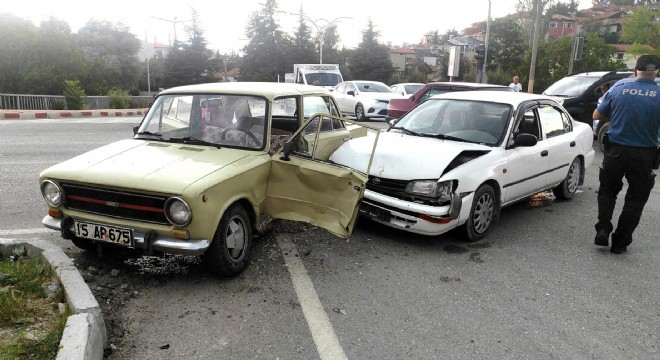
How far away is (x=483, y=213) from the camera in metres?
5.53

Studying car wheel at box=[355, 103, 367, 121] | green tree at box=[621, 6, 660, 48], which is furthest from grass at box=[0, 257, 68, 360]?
green tree at box=[621, 6, 660, 48]

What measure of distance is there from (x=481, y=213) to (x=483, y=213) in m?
0.04

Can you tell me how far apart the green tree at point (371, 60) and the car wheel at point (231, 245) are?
197 feet

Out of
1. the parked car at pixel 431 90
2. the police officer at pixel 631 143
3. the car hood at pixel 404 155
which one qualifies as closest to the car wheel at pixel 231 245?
the car hood at pixel 404 155

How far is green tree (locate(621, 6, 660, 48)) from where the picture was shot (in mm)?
35019

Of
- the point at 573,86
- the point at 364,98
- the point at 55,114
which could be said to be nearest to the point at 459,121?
the point at 573,86

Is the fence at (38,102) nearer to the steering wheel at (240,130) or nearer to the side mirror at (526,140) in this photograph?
the steering wheel at (240,130)

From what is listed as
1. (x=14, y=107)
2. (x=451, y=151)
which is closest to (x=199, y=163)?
(x=451, y=151)

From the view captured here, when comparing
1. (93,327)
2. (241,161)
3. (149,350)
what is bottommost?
(149,350)

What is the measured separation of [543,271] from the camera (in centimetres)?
477

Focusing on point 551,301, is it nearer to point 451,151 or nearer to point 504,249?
point 504,249

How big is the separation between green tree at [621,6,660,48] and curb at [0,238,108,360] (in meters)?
40.4

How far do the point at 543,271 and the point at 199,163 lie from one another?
330 cm

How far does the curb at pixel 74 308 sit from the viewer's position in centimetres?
288
